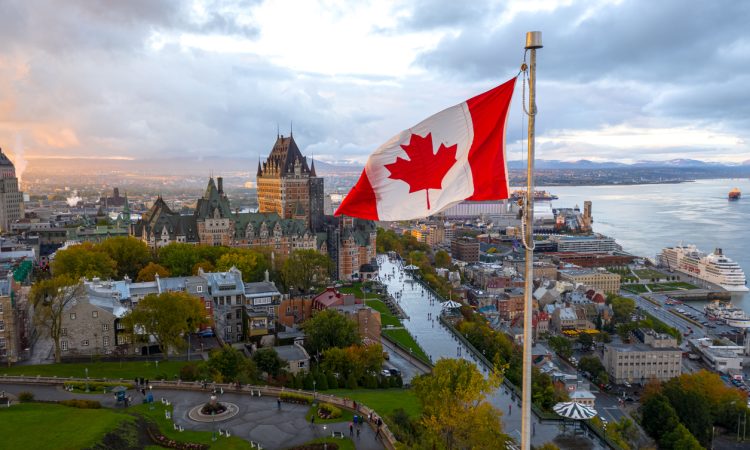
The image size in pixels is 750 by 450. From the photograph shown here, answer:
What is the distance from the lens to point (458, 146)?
9875 mm

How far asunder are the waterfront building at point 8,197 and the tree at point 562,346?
313 feet

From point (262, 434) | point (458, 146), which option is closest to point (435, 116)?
point (458, 146)

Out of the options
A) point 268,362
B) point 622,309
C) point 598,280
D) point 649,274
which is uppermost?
point 268,362

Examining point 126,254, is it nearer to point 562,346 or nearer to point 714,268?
point 562,346

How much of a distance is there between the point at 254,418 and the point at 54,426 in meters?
7.41

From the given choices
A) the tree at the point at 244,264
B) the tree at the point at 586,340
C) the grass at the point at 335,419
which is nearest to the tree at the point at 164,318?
the grass at the point at 335,419

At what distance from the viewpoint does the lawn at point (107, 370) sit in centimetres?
3127

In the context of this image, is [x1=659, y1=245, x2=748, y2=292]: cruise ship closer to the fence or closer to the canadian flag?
the fence

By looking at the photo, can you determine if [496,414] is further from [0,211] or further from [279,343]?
[0,211]

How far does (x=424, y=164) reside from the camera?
10133mm

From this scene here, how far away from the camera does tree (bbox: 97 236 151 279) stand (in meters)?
56.5

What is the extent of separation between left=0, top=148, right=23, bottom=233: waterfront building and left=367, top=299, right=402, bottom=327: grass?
79018 mm

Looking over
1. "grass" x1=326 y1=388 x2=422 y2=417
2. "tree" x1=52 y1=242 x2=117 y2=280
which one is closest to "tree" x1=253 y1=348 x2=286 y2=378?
"grass" x1=326 y1=388 x2=422 y2=417

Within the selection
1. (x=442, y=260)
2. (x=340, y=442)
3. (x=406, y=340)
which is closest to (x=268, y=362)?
(x=340, y=442)
